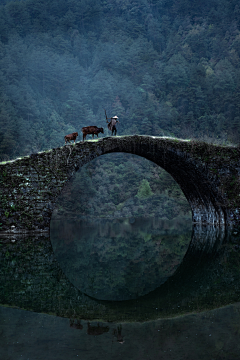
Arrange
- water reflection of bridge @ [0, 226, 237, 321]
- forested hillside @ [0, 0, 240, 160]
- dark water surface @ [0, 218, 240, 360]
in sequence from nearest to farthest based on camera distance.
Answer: dark water surface @ [0, 218, 240, 360]
water reflection of bridge @ [0, 226, 237, 321]
forested hillside @ [0, 0, 240, 160]

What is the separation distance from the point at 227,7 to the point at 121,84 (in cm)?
2870

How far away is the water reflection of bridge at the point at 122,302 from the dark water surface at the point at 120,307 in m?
0.01

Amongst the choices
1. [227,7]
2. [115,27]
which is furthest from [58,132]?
[227,7]

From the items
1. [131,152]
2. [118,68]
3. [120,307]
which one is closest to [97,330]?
[120,307]

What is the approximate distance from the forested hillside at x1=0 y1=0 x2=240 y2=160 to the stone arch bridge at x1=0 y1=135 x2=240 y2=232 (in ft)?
82.2

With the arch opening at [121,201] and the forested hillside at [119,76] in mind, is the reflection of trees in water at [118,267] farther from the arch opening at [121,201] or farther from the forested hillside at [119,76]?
the forested hillside at [119,76]

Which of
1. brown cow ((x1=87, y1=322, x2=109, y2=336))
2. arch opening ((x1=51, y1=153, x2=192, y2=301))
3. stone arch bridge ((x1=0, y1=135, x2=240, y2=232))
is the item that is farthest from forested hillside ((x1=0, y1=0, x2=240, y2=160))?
brown cow ((x1=87, y1=322, x2=109, y2=336))

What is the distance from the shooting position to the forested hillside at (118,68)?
5459cm

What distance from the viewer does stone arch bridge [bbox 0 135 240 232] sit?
16.6 meters

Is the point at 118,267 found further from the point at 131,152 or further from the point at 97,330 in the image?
the point at 131,152

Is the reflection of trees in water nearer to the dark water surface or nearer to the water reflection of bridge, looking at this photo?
the dark water surface

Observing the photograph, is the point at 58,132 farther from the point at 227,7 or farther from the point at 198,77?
the point at 227,7

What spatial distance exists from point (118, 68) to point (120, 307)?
2535 inches

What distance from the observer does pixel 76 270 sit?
367 inches
